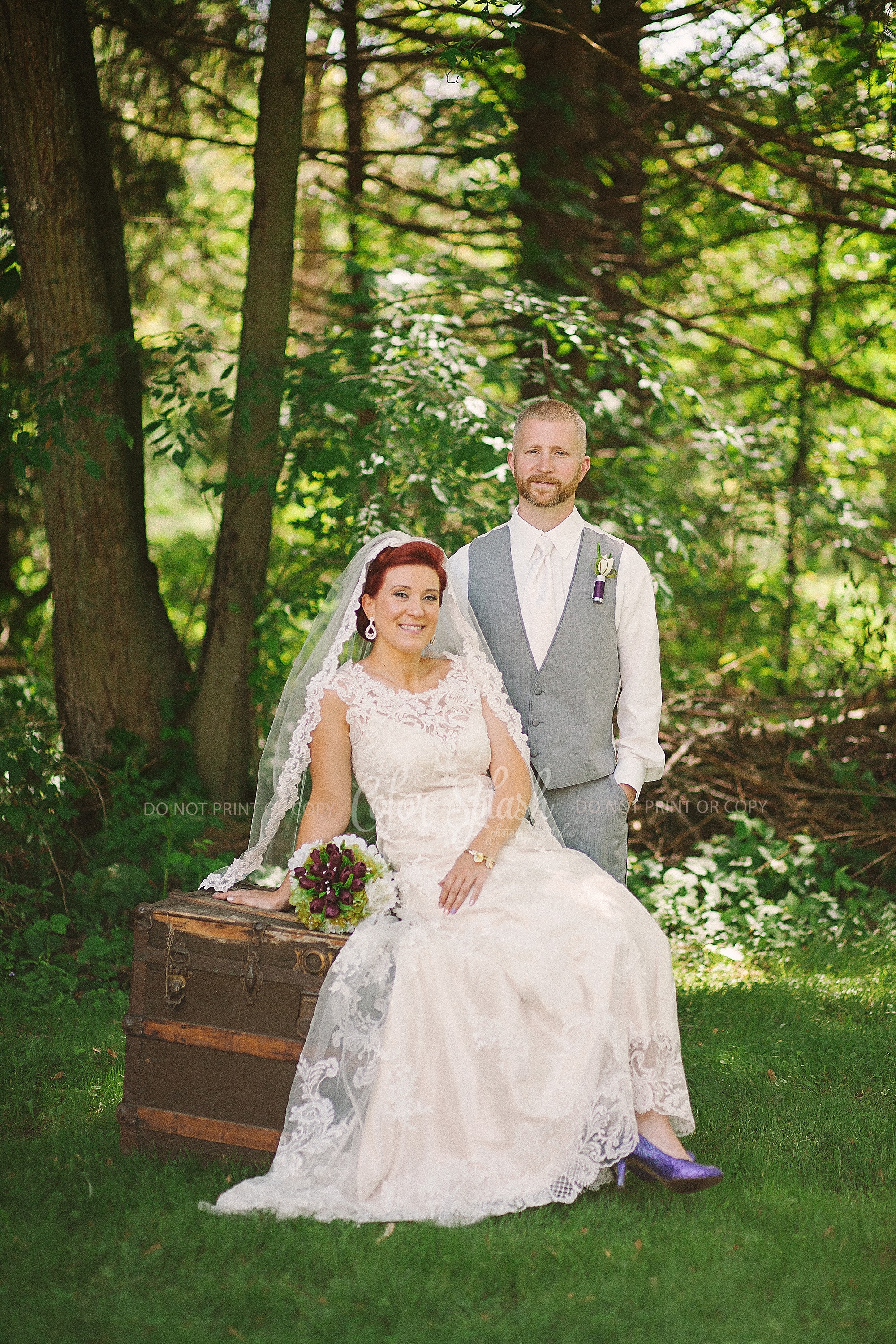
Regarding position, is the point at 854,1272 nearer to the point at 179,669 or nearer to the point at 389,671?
the point at 389,671

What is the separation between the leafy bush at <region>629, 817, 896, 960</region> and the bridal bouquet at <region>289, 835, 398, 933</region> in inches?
98.4

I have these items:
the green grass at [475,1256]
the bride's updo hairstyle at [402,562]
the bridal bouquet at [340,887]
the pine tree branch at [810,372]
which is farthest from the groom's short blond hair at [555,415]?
the pine tree branch at [810,372]

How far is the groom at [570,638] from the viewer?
3.55 m

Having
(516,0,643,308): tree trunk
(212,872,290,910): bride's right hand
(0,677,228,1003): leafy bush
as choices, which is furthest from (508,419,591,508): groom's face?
(516,0,643,308): tree trunk

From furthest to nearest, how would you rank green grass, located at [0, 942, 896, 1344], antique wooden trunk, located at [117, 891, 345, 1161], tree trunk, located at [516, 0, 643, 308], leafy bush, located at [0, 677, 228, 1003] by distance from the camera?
tree trunk, located at [516, 0, 643, 308] → leafy bush, located at [0, 677, 228, 1003] → antique wooden trunk, located at [117, 891, 345, 1161] → green grass, located at [0, 942, 896, 1344]

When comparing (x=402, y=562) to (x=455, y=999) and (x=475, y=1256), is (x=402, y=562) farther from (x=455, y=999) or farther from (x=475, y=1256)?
(x=475, y=1256)

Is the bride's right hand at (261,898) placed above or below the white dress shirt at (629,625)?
below

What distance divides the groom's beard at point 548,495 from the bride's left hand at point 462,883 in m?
1.14

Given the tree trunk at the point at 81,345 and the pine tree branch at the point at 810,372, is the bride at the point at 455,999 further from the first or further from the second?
the pine tree branch at the point at 810,372

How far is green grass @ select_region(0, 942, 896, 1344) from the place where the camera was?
2.34 m

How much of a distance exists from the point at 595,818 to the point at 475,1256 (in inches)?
53.5

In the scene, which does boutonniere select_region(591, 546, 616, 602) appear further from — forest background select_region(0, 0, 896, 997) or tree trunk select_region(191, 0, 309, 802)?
tree trunk select_region(191, 0, 309, 802)

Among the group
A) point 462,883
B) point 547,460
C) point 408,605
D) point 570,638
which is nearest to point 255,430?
point 547,460

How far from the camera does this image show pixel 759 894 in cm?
555
